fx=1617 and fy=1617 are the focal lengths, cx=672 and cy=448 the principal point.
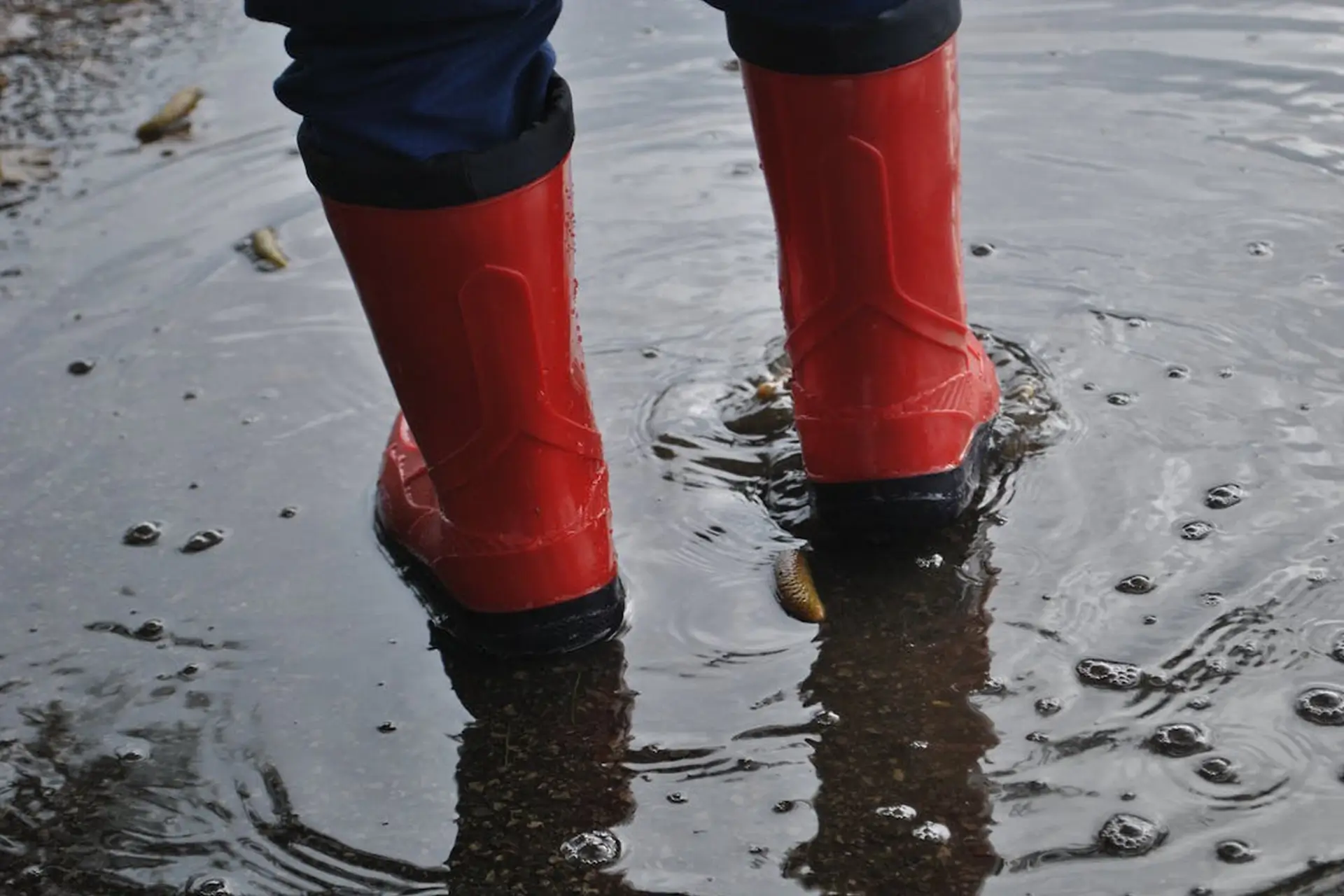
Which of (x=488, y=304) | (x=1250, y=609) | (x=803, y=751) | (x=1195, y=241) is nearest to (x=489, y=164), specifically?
(x=488, y=304)

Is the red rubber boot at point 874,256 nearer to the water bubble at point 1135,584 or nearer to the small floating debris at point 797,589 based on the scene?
the small floating debris at point 797,589

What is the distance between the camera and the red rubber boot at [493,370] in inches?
50.5

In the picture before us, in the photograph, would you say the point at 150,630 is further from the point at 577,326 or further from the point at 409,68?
the point at 409,68

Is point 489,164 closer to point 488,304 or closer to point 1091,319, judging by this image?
point 488,304

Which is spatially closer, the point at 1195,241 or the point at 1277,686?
the point at 1277,686

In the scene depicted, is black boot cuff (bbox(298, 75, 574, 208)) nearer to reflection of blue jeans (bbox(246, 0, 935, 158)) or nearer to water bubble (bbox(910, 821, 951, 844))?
reflection of blue jeans (bbox(246, 0, 935, 158))

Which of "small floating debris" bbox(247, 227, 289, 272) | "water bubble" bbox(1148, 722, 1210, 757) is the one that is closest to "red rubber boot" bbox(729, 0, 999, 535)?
"water bubble" bbox(1148, 722, 1210, 757)

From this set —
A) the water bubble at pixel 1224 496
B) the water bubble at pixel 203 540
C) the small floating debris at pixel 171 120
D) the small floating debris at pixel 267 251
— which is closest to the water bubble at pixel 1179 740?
the water bubble at pixel 1224 496

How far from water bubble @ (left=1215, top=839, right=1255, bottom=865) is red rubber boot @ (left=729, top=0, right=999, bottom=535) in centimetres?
45

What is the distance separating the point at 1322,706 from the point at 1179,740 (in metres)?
0.12

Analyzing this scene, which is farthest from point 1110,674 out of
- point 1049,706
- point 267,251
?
point 267,251

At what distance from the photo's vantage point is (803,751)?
4.26 feet

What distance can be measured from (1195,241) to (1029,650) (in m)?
0.79

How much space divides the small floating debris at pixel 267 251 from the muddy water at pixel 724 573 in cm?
2
